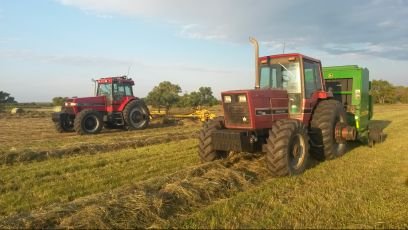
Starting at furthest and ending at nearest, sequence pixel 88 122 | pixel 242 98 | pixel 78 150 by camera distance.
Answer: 1. pixel 88 122
2. pixel 78 150
3. pixel 242 98

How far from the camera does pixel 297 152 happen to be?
7.60 meters

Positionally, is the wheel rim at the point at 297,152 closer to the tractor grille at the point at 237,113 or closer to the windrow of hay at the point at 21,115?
the tractor grille at the point at 237,113

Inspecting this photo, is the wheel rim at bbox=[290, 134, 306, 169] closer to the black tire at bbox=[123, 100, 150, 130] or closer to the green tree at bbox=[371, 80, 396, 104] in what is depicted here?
the black tire at bbox=[123, 100, 150, 130]

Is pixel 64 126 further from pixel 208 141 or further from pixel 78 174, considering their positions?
pixel 208 141

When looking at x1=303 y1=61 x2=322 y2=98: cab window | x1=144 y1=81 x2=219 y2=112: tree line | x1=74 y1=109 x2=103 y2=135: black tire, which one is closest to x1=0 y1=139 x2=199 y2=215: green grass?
x1=303 y1=61 x2=322 y2=98: cab window

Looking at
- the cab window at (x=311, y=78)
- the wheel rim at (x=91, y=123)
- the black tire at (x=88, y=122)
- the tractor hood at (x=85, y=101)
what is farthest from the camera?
the tractor hood at (x=85, y=101)

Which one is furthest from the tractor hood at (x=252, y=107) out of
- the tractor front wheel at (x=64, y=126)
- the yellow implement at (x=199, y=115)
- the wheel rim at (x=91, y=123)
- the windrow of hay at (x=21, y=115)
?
the windrow of hay at (x=21, y=115)

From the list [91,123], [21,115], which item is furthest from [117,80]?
[21,115]

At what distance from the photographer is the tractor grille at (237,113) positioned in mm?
7574

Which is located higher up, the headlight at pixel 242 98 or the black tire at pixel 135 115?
the headlight at pixel 242 98

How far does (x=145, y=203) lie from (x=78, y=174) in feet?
10.4

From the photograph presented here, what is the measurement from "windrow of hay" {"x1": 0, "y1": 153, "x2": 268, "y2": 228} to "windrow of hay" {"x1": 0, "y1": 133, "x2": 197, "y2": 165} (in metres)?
4.54

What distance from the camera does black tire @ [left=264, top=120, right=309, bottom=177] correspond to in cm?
695

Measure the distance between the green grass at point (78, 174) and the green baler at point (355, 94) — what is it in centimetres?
479
